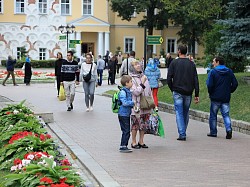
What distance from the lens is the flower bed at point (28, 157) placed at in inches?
259

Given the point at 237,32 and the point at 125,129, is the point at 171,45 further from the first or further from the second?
the point at 125,129

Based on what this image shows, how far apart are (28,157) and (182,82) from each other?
5094 millimetres

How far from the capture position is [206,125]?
14.6m

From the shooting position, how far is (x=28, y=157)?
764cm

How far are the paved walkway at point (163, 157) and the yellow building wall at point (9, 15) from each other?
1807 inches

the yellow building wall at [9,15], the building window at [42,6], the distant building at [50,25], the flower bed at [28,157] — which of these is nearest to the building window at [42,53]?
the distant building at [50,25]

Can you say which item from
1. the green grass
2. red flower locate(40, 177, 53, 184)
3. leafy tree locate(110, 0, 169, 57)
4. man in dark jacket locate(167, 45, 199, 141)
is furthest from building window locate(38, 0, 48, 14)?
red flower locate(40, 177, 53, 184)

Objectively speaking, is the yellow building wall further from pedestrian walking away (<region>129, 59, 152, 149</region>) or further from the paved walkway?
pedestrian walking away (<region>129, 59, 152, 149</region>)

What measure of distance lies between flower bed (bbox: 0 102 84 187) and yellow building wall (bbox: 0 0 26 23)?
158 ft

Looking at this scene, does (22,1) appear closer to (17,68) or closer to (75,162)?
(17,68)

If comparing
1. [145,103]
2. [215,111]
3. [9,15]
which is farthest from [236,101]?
[9,15]

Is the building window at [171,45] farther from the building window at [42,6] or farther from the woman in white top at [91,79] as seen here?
the woman in white top at [91,79]

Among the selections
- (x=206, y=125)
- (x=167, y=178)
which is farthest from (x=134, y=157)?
(x=206, y=125)

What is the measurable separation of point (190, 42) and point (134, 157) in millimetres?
51705
